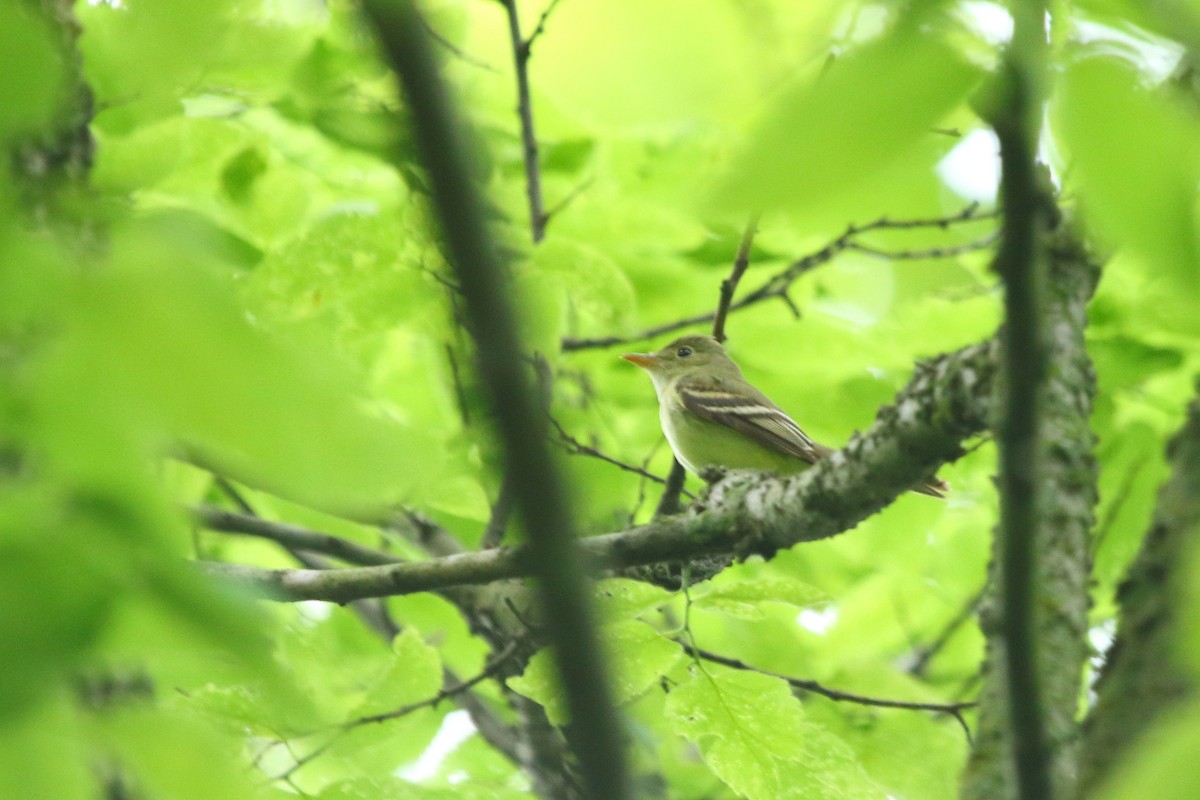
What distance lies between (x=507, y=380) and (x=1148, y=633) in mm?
4560

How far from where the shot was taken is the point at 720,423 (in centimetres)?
745

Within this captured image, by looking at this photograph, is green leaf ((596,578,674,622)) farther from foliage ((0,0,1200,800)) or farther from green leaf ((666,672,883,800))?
green leaf ((666,672,883,800))

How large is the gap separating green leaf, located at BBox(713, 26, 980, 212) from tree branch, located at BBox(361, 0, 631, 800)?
286 millimetres

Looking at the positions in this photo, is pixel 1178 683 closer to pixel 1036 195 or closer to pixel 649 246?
pixel 649 246

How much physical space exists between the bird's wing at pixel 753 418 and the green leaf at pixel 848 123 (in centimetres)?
584

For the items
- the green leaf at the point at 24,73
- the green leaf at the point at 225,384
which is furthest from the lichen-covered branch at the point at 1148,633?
the green leaf at the point at 24,73

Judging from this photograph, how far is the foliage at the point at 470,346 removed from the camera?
124 cm

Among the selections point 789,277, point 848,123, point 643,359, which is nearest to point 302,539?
point 643,359

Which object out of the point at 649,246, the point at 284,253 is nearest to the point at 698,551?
the point at 284,253

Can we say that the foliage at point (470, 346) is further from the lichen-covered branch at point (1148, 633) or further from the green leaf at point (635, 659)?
the lichen-covered branch at point (1148, 633)

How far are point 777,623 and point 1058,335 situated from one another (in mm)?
2399

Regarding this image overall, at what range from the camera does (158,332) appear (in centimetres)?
122

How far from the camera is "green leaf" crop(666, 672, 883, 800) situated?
3.91 metres

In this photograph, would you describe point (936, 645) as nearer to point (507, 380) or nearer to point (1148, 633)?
point (1148, 633)
